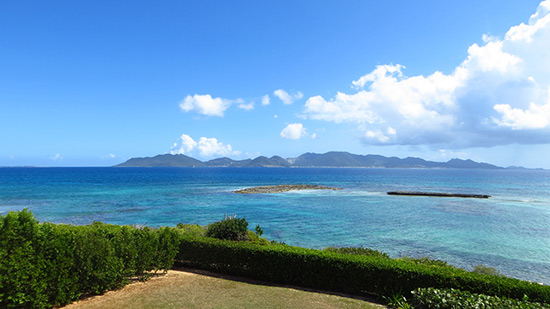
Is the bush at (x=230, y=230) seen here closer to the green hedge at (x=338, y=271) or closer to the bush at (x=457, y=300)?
the green hedge at (x=338, y=271)

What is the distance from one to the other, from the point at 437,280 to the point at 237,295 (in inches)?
300

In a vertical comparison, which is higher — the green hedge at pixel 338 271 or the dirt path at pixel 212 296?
the green hedge at pixel 338 271

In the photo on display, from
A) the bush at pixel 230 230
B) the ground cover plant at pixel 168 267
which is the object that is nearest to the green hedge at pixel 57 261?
the ground cover plant at pixel 168 267

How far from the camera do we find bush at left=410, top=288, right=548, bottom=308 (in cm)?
909

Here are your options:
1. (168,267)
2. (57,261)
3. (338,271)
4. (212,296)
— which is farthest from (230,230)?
(57,261)

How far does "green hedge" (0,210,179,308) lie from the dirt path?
2.35 feet

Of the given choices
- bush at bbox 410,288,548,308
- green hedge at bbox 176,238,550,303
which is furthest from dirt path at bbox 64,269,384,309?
bush at bbox 410,288,548,308

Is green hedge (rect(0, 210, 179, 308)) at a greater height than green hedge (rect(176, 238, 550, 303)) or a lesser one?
greater

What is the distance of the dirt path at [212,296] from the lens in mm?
10789

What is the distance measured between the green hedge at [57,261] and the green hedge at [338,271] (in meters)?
3.51

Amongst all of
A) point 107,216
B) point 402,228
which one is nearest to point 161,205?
point 107,216

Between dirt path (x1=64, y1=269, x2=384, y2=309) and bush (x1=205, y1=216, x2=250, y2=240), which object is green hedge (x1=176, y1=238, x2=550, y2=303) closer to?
dirt path (x1=64, y1=269, x2=384, y2=309)

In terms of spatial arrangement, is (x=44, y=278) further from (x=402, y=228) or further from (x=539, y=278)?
(x=402, y=228)

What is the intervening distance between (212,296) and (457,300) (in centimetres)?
856
